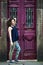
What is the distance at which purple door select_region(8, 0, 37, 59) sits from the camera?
13.6m

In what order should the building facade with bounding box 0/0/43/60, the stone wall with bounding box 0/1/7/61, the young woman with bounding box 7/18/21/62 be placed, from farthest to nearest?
the building facade with bounding box 0/0/43/60
the stone wall with bounding box 0/1/7/61
the young woman with bounding box 7/18/21/62

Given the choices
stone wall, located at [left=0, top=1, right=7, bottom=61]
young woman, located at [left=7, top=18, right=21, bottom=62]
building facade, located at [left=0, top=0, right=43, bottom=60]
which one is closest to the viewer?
young woman, located at [left=7, top=18, right=21, bottom=62]

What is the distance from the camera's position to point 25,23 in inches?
536

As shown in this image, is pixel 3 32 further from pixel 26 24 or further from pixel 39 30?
pixel 39 30

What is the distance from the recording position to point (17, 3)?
1355cm

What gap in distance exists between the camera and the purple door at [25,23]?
534 inches

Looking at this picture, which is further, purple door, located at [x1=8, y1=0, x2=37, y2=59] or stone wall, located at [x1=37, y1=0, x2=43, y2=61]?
purple door, located at [x1=8, y1=0, x2=37, y2=59]

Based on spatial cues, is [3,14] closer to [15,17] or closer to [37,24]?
[15,17]

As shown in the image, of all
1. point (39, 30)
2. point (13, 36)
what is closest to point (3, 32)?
point (13, 36)

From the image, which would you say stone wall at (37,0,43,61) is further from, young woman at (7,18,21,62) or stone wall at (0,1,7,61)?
stone wall at (0,1,7,61)

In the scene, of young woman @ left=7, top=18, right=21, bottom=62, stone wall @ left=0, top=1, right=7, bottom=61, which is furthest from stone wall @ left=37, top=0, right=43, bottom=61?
stone wall @ left=0, top=1, right=7, bottom=61

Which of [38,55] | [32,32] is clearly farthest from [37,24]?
[38,55]

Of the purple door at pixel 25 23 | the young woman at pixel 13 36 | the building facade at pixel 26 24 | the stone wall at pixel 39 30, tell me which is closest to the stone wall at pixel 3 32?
the building facade at pixel 26 24

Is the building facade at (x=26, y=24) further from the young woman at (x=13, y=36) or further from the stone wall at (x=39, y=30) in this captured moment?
the young woman at (x=13, y=36)
